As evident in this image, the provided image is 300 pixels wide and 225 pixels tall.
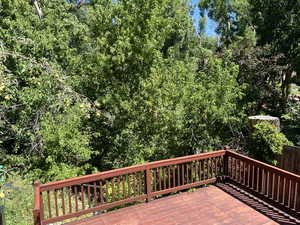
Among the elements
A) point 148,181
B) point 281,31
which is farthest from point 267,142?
point 281,31

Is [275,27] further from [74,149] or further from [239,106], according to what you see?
[74,149]

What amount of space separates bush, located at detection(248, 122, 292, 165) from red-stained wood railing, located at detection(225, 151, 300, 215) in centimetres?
108

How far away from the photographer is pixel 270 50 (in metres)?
9.59

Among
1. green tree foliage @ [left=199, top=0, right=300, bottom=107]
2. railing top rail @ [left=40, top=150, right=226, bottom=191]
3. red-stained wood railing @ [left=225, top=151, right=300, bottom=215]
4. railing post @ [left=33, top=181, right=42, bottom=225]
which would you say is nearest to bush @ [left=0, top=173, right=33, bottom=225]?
railing post @ [left=33, top=181, right=42, bottom=225]

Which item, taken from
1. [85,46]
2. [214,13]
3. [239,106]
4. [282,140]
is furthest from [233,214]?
[214,13]

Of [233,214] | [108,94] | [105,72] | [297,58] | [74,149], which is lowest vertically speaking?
[233,214]

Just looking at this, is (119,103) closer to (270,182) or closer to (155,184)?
(155,184)

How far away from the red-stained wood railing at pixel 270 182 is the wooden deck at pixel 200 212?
6.8 inches

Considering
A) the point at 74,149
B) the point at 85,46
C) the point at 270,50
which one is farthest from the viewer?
the point at 270,50

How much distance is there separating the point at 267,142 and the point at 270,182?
182 centimetres

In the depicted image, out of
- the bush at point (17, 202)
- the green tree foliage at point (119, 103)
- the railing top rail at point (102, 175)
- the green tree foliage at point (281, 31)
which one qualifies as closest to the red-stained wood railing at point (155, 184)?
the railing top rail at point (102, 175)

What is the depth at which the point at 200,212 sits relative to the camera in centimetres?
410

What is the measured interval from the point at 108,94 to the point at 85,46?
3018 millimetres

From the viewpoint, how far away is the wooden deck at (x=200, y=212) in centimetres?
385
